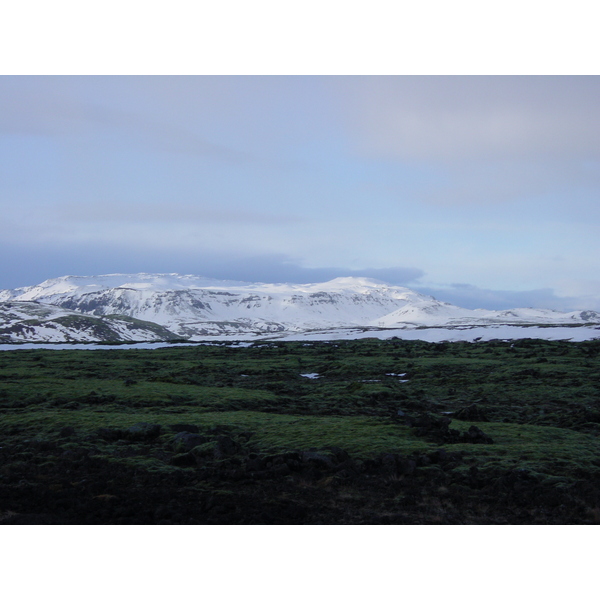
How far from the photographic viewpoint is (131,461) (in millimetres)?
19844

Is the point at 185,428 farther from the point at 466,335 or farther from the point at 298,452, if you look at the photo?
the point at 466,335

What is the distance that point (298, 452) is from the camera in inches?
810

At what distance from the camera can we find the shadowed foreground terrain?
15461mm

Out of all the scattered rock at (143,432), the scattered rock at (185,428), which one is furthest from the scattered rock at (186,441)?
the scattered rock at (143,432)

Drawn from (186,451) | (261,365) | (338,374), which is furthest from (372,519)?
(261,365)

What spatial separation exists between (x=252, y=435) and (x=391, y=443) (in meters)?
6.67

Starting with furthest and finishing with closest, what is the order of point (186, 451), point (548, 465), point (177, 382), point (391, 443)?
point (177, 382)
point (391, 443)
point (186, 451)
point (548, 465)

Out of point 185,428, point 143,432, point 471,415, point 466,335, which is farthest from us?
point 466,335

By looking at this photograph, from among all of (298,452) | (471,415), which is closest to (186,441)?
(298,452)

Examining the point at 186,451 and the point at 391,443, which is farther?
the point at 391,443

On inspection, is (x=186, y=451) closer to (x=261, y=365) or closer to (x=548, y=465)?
(x=548, y=465)

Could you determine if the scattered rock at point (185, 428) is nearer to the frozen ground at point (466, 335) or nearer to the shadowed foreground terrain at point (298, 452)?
the shadowed foreground terrain at point (298, 452)

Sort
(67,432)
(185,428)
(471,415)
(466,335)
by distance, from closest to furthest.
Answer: (67,432) < (185,428) < (471,415) < (466,335)

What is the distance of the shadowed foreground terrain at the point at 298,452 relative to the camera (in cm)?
1546
